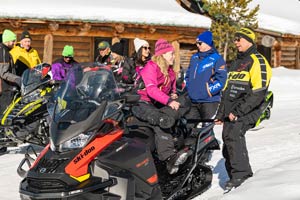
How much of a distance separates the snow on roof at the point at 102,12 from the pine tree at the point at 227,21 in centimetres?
96

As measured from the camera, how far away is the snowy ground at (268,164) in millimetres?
4121

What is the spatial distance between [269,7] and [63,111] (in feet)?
88.3

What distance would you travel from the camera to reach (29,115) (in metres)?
7.72

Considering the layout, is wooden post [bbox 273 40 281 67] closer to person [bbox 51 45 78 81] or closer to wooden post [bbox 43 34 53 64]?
wooden post [bbox 43 34 53 64]

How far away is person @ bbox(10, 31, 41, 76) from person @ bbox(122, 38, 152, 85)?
1.78 meters

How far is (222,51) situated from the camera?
21234 mm

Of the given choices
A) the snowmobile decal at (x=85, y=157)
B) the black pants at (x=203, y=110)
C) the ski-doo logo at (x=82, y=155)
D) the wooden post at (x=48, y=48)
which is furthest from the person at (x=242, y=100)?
the wooden post at (x=48, y=48)

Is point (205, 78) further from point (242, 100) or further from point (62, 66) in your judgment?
point (62, 66)

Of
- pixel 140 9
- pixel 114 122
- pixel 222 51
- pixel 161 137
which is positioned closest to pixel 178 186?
pixel 161 137

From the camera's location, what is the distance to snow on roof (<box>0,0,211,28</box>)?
16.4 meters

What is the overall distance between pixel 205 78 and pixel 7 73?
3.86 m

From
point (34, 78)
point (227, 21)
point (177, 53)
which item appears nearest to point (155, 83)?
point (34, 78)

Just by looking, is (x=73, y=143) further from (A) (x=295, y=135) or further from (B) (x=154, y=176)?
(A) (x=295, y=135)

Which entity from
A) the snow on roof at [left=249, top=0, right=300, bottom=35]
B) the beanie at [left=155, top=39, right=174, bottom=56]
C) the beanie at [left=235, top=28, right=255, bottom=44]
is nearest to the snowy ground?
the beanie at [left=235, top=28, right=255, bottom=44]
